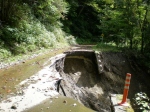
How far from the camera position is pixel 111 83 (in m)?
13.0

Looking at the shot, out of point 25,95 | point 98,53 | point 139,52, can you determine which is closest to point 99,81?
point 98,53

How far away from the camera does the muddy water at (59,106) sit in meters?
4.89

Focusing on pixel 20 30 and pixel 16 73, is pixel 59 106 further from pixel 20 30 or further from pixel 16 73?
pixel 20 30

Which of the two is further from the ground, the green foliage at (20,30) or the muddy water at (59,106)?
the green foliage at (20,30)

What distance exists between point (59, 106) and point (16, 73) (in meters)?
3.35

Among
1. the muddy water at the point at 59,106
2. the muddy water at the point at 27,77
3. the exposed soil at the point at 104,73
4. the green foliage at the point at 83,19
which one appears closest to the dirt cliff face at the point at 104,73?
the exposed soil at the point at 104,73

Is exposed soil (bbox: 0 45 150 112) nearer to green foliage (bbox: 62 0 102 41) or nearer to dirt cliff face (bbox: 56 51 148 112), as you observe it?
dirt cliff face (bbox: 56 51 148 112)

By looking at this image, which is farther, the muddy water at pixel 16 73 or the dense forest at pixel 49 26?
the dense forest at pixel 49 26

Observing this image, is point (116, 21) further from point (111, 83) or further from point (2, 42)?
point (2, 42)

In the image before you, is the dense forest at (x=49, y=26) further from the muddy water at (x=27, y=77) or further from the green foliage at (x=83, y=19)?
the green foliage at (x=83, y=19)

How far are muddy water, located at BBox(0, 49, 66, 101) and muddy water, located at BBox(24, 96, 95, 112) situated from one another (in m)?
1.20

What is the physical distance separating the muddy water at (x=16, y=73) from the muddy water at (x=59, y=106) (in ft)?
3.94

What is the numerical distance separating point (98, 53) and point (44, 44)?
3883 millimetres

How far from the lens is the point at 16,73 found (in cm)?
780
